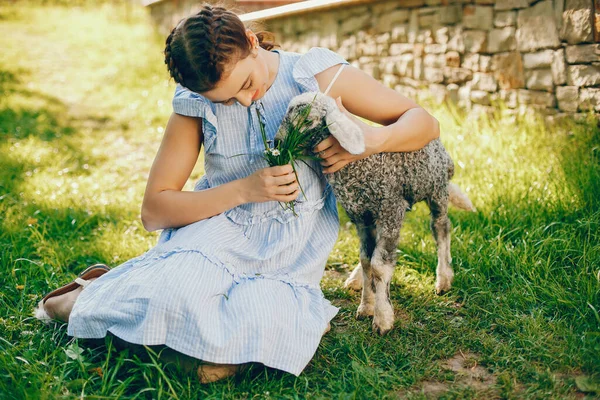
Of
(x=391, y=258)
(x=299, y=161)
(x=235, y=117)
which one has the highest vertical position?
(x=235, y=117)

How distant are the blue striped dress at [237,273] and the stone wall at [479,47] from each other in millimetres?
2670

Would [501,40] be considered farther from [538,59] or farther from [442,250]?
[442,250]

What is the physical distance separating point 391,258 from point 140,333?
4.01ft

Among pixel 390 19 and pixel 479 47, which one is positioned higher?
Result: pixel 390 19

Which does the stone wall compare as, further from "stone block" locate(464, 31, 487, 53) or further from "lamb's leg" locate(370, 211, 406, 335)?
"lamb's leg" locate(370, 211, 406, 335)

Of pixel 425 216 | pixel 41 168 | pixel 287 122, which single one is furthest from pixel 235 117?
pixel 41 168

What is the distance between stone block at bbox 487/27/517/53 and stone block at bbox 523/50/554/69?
187 mm

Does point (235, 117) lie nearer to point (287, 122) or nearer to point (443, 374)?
point (287, 122)

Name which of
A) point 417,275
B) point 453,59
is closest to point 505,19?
point 453,59

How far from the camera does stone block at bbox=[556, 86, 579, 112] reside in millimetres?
4688

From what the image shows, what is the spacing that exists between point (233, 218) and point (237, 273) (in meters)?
0.30

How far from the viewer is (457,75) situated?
232 inches

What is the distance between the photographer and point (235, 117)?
110 inches

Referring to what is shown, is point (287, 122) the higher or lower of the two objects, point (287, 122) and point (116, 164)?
the higher
